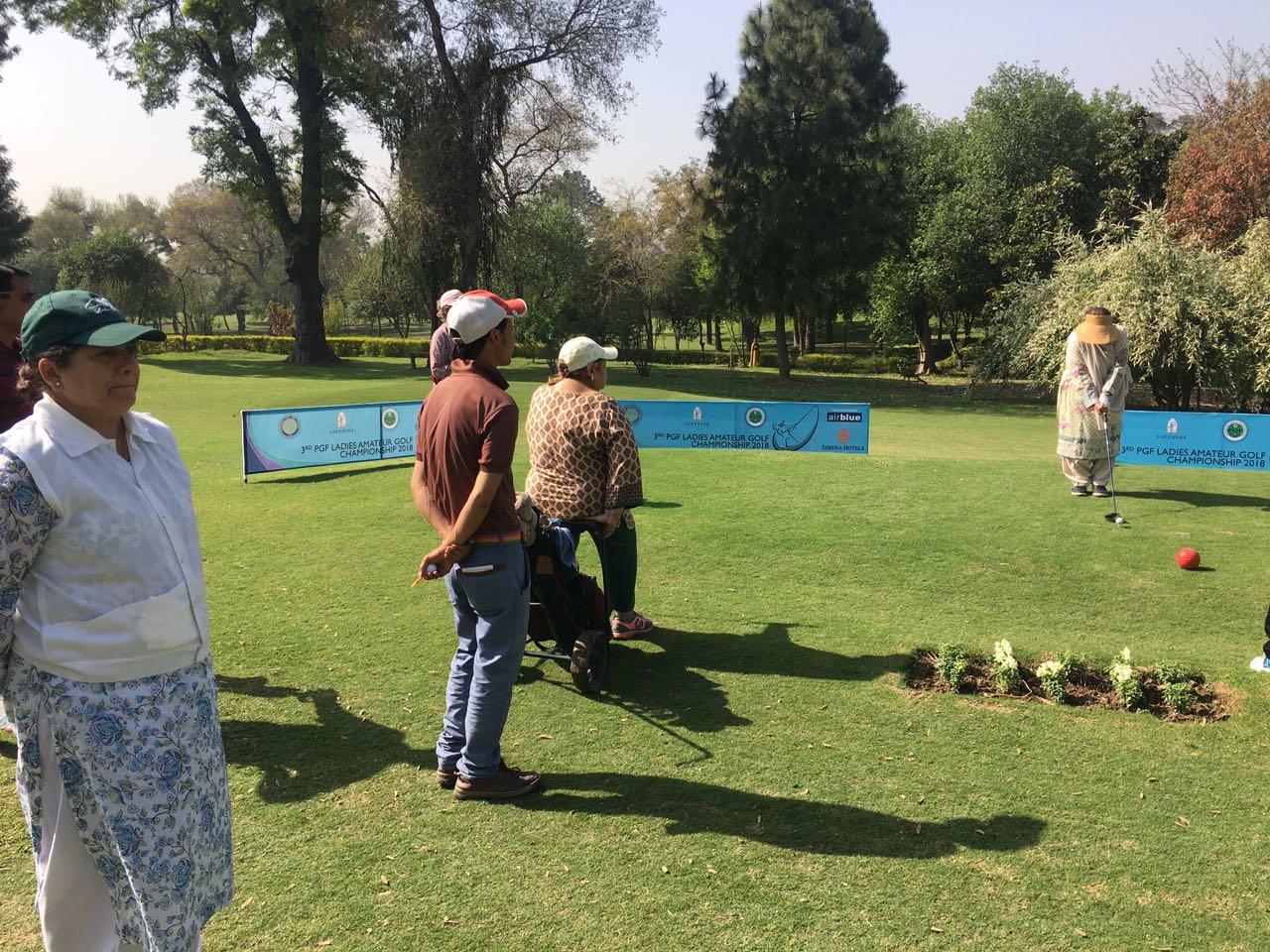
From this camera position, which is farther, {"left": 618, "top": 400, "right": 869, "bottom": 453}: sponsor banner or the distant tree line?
the distant tree line

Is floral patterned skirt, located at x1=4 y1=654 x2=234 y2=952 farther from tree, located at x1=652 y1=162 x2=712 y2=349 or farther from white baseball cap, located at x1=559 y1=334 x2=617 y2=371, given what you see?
tree, located at x1=652 y1=162 x2=712 y2=349

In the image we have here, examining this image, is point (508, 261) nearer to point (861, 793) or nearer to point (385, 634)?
point (385, 634)

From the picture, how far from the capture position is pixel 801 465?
41.6 feet

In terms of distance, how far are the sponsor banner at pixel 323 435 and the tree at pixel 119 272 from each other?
39946mm

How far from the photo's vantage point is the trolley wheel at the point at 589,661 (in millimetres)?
5059

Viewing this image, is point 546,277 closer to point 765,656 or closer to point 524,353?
point 524,353

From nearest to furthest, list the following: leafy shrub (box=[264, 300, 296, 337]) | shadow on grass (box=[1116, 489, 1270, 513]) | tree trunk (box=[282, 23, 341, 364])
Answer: shadow on grass (box=[1116, 489, 1270, 513]) < tree trunk (box=[282, 23, 341, 364]) < leafy shrub (box=[264, 300, 296, 337])

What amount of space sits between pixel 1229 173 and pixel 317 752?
108 ft

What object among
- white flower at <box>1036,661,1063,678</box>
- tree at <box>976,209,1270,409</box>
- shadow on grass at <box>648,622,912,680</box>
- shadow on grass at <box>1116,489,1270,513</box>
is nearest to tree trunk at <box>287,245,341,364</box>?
tree at <box>976,209,1270,409</box>

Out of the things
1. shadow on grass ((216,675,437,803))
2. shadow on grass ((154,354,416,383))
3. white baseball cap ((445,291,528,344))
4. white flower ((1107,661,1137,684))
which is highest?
shadow on grass ((154,354,416,383))

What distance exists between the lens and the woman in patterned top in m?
5.33

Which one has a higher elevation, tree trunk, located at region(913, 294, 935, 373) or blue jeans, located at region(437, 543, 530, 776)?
tree trunk, located at region(913, 294, 935, 373)

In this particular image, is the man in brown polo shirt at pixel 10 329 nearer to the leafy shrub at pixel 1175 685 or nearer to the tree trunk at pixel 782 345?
the leafy shrub at pixel 1175 685

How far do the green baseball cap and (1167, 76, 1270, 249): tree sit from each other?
3108 cm
